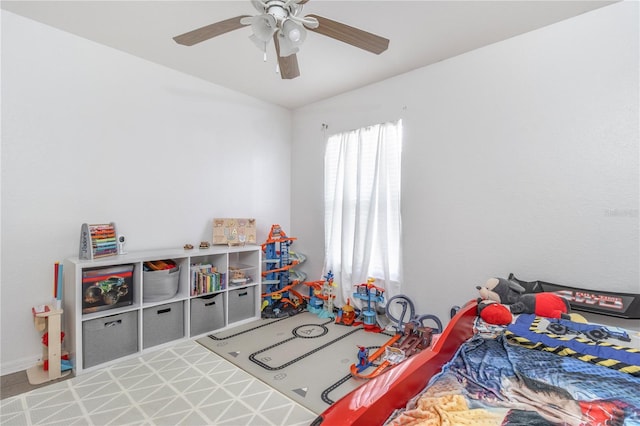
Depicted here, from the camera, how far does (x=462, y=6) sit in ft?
A: 6.79

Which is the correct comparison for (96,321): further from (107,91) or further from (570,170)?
(570,170)

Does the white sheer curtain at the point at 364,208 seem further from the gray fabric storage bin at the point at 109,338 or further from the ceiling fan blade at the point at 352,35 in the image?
the gray fabric storage bin at the point at 109,338

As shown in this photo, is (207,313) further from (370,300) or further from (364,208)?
(364,208)

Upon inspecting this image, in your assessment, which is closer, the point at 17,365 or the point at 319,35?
the point at 17,365

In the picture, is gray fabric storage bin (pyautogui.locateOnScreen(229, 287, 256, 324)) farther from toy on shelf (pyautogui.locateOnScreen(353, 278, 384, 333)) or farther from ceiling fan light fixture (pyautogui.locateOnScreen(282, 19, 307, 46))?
ceiling fan light fixture (pyautogui.locateOnScreen(282, 19, 307, 46))

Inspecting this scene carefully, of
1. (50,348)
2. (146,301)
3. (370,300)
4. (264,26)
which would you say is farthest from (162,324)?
(264,26)

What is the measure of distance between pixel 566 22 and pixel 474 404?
2.66 meters

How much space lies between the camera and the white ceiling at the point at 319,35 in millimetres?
2082

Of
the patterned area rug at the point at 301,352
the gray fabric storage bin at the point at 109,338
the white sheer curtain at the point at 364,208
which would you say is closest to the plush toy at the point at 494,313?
the patterned area rug at the point at 301,352

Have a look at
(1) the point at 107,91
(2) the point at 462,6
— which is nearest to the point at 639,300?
(2) the point at 462,6

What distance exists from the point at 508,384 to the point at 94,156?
3.23 meters

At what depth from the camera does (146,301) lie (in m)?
2.60

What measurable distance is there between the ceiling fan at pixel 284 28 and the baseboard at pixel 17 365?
2.60m

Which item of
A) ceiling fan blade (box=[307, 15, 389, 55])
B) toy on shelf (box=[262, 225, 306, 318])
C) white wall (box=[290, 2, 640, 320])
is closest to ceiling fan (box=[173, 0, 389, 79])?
ceiling fan blade (box=[307, 15, 389, 55])
